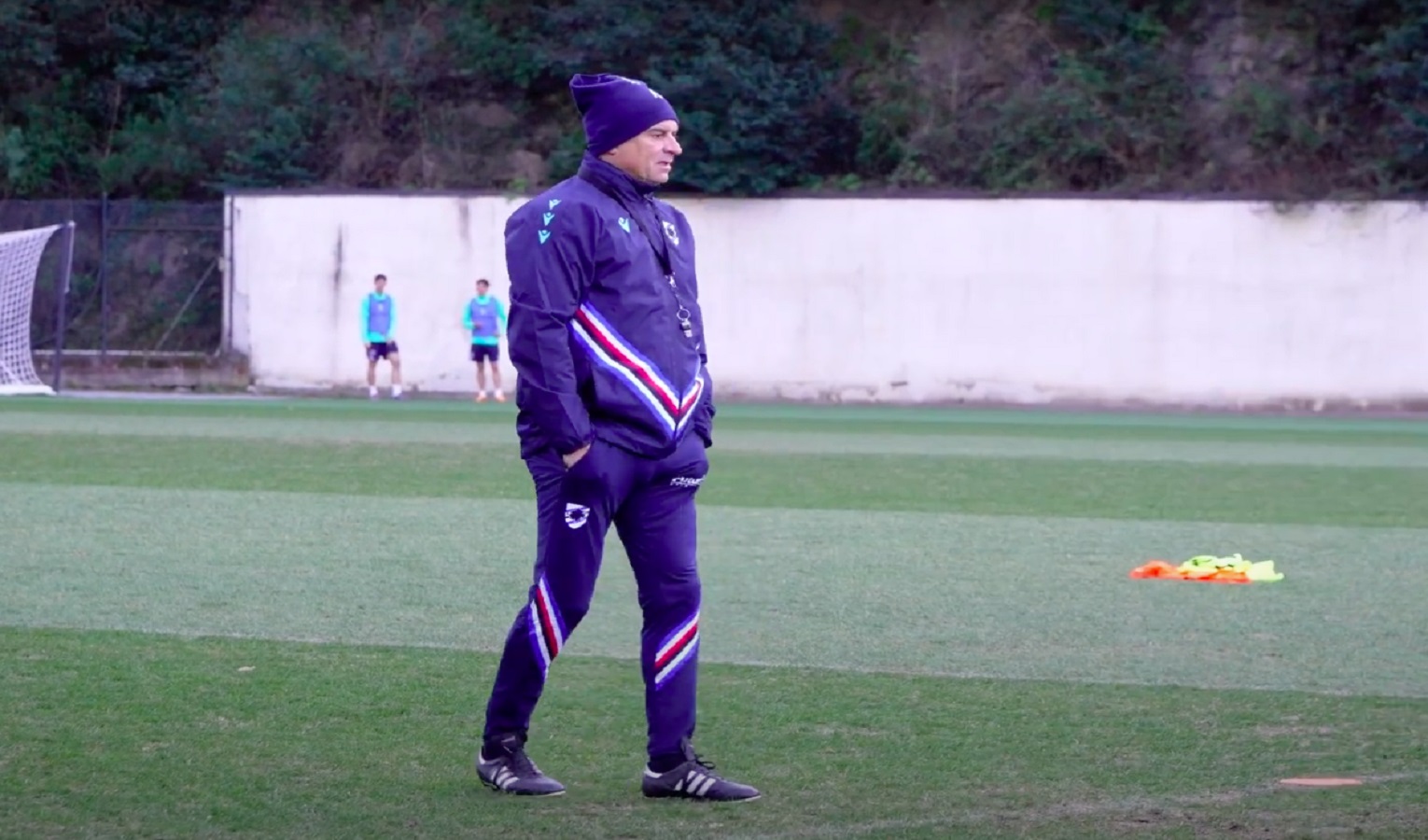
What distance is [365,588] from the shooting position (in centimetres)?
933

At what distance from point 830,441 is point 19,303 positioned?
15553mm

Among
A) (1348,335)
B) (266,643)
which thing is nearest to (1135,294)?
(1348,335)

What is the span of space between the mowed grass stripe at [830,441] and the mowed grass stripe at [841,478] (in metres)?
0.74

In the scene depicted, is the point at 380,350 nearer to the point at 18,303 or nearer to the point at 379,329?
the point at 379,329

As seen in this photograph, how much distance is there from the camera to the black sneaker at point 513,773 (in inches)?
209

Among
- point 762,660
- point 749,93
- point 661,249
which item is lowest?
point 762,660

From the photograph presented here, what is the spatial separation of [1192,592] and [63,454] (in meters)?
11.1

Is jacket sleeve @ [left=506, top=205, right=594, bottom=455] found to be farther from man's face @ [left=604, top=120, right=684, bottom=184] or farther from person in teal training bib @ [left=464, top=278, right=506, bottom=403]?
person in teal training bib @ [left=464, top=278, right=506, bottom=403]

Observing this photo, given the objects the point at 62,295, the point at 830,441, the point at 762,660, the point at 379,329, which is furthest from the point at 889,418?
the point at 762,660

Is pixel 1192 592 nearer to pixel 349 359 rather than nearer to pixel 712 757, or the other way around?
pixel 712 757

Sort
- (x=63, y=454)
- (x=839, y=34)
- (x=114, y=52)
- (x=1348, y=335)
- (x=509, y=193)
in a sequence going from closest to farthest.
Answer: (x=63, y=454) → (x=1348, y=335) → (x=509, y=193) → (x=839, y=34) → (x=114, y=52)

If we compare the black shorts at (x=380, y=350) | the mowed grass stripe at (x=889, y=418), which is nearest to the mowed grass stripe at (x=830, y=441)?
the mowed grass stripe at (x=889, y=418)

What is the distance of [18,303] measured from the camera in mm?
30594

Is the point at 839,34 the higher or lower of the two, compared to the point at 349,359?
higher
